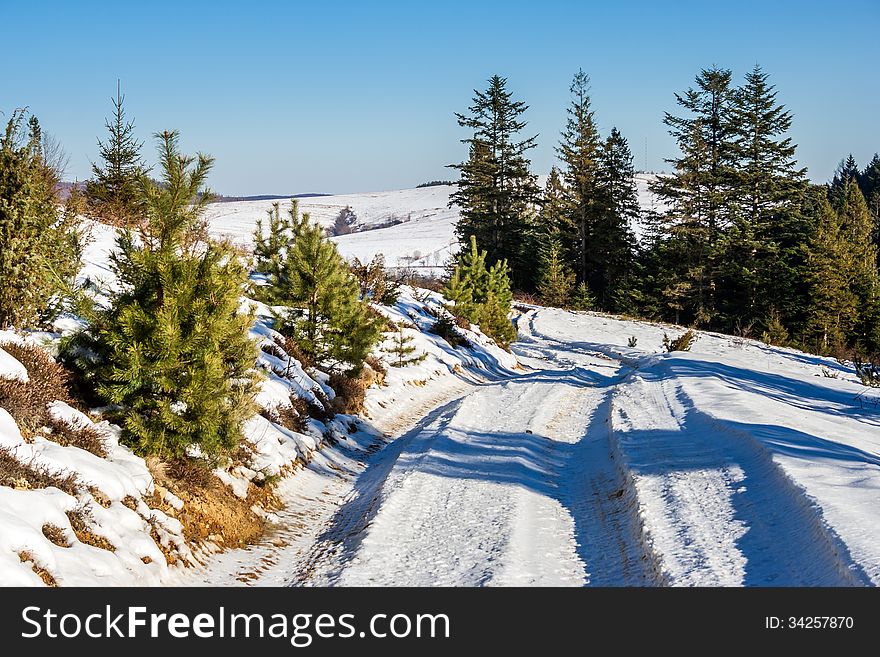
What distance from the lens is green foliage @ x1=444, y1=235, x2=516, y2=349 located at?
93.5 ft

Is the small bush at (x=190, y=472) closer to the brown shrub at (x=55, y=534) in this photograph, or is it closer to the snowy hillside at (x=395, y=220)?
the brown shrub at (x=55, y=534)

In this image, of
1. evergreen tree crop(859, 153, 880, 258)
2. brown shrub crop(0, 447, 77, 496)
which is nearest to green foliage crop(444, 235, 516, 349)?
brown shrub crop(0, 447, 77, 496)

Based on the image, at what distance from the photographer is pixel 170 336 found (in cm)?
708

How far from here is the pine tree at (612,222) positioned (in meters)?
54.6

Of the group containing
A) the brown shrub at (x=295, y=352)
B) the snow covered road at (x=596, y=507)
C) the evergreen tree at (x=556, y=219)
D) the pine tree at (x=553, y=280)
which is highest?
the evergreen tree at (x=556, y=219)

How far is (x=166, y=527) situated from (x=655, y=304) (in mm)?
46245

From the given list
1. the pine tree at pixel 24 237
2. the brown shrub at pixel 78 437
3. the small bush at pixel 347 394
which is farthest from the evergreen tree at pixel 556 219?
the brown shrub at pixel 78 437

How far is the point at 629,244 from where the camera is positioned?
55375 millimetres

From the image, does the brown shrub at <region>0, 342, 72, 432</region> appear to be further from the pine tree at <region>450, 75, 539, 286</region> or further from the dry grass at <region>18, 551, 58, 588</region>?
the pine tree at <region>450, 75, 539, 286</region>

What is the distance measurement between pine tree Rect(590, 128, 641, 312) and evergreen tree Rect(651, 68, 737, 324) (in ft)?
17.1

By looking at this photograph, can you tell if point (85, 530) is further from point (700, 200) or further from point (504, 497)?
point (700, 200)

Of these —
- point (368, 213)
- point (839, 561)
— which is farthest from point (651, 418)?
point (368, 213)

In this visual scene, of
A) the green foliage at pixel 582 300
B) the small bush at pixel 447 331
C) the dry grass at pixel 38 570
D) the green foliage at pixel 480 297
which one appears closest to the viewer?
the dry grass at pixel 38 570

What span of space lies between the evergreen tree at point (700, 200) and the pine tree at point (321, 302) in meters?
37.5
